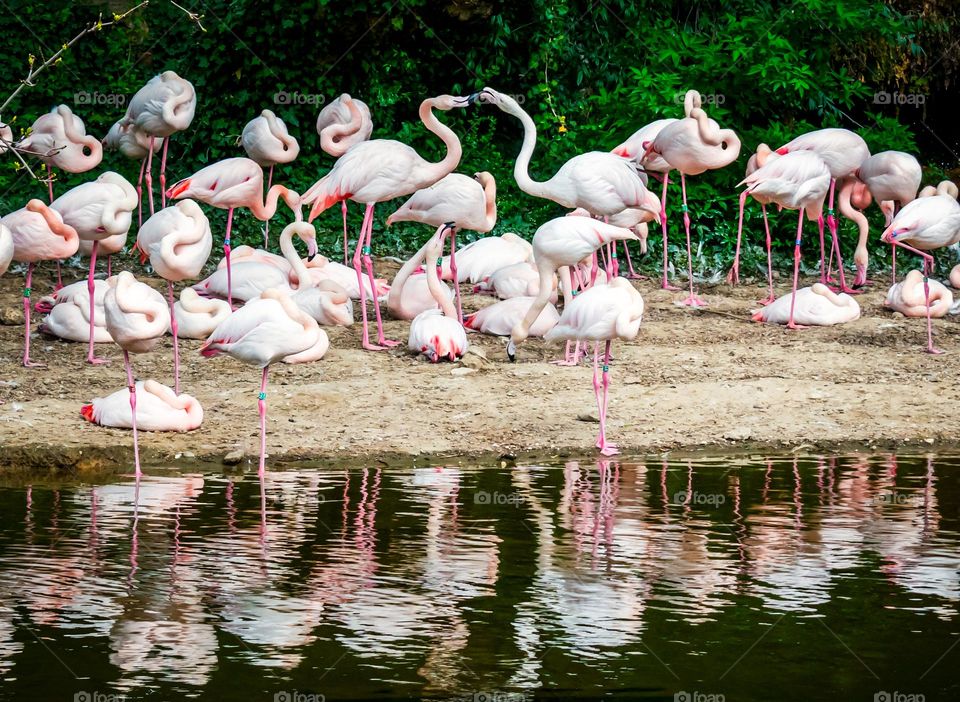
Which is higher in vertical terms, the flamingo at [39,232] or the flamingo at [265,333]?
the flamingo at [39,232]

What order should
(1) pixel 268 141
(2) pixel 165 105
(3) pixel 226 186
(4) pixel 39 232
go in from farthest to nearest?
(1) pixel 268 141 → (2) pixel 165 105 → (3) pixel 226 186 → (4) pixel 39 232

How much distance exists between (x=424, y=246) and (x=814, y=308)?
2.76 metres

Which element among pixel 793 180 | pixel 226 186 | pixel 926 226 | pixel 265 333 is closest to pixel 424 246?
pixel 226 186

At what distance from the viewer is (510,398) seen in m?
8.59

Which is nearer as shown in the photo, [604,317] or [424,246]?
[604,317]

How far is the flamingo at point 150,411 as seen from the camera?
25.7 ft

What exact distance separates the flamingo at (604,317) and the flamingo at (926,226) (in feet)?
9.88

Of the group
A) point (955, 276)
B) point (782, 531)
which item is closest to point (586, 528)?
point (782, 531)

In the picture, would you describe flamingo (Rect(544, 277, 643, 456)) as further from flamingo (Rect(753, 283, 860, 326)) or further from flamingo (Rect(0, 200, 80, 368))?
flamingo (Rect(0, 200, 80, 368))

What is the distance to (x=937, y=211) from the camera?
33.8ft

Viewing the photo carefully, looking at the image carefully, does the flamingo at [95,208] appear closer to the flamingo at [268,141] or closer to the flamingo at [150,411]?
the flamingo at [150,411]

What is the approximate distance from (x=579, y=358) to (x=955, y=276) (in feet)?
13.7

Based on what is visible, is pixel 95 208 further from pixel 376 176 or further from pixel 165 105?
pixel 165 105

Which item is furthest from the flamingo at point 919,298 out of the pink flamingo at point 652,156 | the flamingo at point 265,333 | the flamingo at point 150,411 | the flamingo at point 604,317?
the flamingo at point 150,411
